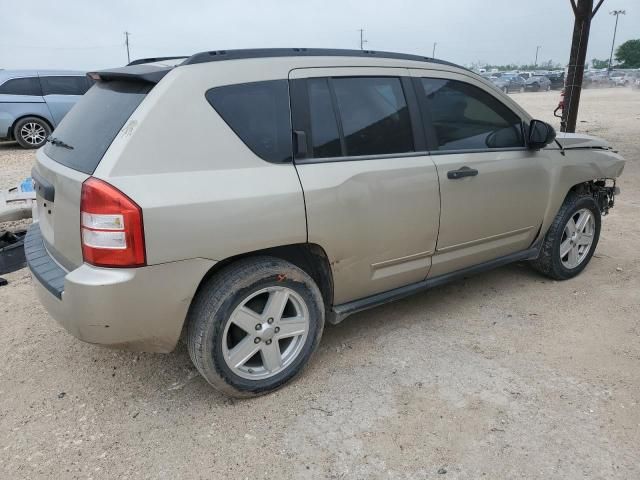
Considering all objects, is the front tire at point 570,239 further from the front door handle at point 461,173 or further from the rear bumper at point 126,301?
the rear bumper at point 126,301

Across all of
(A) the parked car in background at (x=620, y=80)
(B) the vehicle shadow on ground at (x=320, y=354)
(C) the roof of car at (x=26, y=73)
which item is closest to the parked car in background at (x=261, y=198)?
(B) the vehicle shadow on ground at (x=320, y=354)

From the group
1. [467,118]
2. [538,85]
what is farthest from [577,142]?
[538,85]

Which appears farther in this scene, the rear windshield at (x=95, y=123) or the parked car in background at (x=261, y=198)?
the rear windshield at (x=95, y=123)

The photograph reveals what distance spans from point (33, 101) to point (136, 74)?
1124 centimetres

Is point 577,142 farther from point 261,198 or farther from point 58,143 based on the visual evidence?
point 58,143

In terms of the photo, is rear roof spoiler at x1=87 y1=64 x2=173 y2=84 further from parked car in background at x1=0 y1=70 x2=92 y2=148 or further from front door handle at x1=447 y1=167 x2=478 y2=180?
parked car in background at x1=0 y1=70 x2=92 y2=148

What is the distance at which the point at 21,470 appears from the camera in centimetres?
238

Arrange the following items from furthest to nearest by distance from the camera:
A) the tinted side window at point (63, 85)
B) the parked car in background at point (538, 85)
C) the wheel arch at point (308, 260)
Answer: the parked car in background at point (538, 85)
the tinted side window at point (63, 85)
the wheel arch at point (308, 260)

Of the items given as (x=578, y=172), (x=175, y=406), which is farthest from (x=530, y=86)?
(x=175, y=406)

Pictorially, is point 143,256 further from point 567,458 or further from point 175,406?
point 567,458

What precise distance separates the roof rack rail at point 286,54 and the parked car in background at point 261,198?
11mm

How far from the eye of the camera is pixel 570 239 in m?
4.36

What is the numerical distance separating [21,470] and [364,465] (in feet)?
5.13

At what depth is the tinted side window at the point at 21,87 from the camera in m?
11.8
